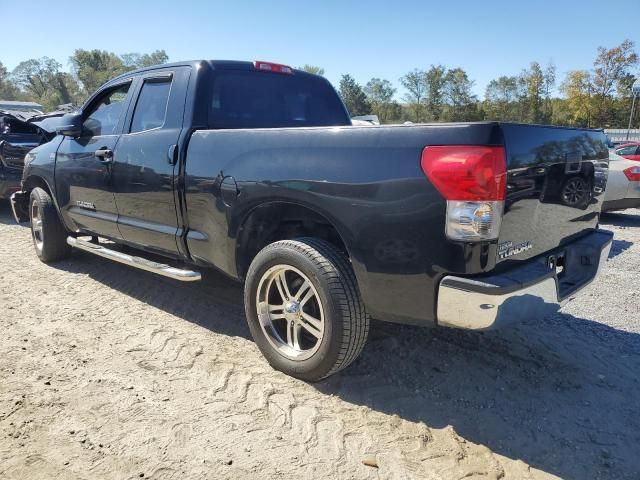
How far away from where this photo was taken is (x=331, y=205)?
2512 mm

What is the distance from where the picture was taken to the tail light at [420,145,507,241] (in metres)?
2.08

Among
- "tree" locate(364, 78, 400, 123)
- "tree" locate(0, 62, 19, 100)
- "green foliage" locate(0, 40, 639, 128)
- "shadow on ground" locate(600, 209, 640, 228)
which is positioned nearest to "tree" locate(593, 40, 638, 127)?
"green foliage" locate(0, 40, 639, 128)

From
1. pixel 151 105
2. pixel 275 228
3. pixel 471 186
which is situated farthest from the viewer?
pixel 151 105

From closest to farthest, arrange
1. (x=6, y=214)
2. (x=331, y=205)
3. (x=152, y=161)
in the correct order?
(x=331, y=205) < (x=152, y=161) < (x=6, y=214)

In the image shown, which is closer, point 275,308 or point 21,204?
point 275,308

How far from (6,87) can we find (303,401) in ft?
330

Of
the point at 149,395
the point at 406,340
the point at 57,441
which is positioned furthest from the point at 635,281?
the point at 57,441

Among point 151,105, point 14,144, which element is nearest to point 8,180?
point 14,144

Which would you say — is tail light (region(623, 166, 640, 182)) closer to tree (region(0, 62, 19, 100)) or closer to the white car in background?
the white car in background

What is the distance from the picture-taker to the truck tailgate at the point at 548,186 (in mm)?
2240

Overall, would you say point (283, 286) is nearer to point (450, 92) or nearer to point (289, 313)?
point (289, 313)

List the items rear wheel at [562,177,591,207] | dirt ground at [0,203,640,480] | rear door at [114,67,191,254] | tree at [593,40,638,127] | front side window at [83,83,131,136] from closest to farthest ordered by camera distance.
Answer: dirt ground at [0,203,640,480]
rear wheel at [562,177,591,207]
rear door at [114,67,191,254]
front side window at [83,83,131,136]
tree at [593,40,638,127]

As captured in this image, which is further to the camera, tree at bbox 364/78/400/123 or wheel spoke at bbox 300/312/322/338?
tree at bbox 364/78/400/123

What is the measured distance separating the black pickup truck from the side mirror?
22cm
